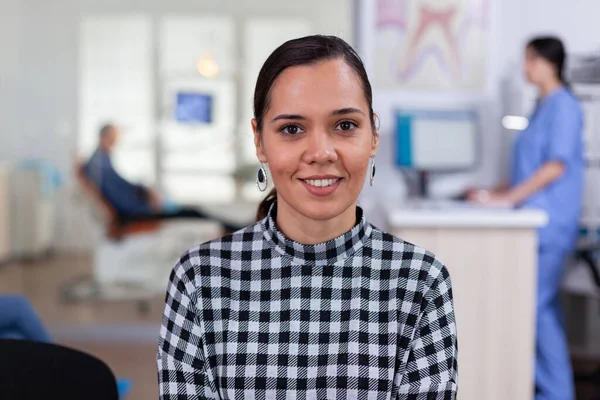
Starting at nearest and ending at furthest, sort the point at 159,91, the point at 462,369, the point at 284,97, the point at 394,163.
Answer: the point at 284,97
the point at 462,369
the point at 394,163
the point at 159,91

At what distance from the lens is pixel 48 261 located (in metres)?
4.27

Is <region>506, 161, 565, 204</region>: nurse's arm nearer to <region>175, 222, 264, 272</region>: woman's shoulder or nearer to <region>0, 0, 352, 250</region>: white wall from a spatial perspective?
<region>0, 0, 352, 250</region>: white wall

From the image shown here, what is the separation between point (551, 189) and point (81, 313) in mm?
2598

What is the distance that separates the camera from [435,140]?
125 inches

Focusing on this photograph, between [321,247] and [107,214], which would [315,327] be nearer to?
[321,247]

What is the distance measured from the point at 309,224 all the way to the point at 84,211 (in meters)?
3.41

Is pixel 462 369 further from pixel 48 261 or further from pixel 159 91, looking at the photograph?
pixel 48 261

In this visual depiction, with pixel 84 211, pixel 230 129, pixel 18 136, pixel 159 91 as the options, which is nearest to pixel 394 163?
pixel 230 129

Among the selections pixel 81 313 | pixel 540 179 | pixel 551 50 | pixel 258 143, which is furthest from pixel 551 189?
pixel 81 313

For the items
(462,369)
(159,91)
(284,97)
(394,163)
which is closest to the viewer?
(284,97)

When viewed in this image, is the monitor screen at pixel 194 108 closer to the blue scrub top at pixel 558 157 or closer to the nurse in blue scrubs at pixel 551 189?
the nurse in blue scrubs at pixel 551 189

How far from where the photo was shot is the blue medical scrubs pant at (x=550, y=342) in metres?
2.93

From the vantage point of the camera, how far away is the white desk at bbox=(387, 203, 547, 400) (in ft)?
8.56

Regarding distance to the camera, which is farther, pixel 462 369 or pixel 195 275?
pixel 462 369
